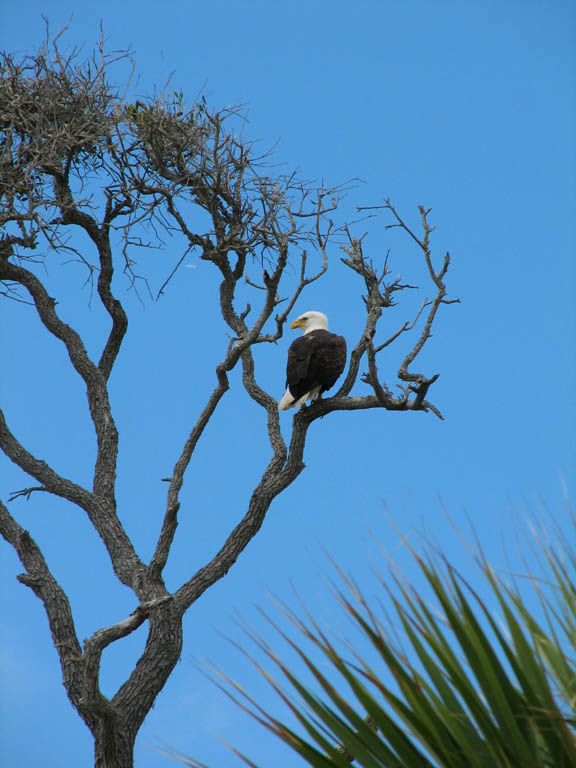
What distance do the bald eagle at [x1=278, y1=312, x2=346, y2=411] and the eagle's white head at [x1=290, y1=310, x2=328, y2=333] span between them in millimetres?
755

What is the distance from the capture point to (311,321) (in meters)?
8.02

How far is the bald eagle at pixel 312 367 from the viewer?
22.5 ft

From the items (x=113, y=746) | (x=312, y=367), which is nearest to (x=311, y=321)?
(x=312, y=367)

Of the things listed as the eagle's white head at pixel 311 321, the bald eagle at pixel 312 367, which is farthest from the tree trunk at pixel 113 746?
the eagle's white head at pixel 311 321

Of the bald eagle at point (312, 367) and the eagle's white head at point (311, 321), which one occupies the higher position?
the eagle's white head at point (311, 321)

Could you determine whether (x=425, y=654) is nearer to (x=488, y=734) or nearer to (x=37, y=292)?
(x=488, y=734)

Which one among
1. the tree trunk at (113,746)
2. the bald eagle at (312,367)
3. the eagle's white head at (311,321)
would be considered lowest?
the tree trunk at (113,746)

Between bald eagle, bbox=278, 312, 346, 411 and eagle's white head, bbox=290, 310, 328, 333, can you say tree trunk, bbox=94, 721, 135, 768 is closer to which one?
bald eagle, bbox=278, 312, 346, 411

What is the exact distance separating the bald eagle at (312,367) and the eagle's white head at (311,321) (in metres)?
0.76

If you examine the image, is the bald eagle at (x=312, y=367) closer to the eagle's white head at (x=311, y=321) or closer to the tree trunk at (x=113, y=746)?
the eagle's white head at (x=311, y=321)

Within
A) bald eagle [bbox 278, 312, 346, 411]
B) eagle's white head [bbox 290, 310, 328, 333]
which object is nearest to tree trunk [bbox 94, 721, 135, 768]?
bald eagle [bbox 278, 312, 346, 411]

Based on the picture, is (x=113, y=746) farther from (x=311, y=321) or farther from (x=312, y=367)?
(x=311, y=321)

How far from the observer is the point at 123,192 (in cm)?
809

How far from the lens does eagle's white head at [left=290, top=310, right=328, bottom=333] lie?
7.98m
